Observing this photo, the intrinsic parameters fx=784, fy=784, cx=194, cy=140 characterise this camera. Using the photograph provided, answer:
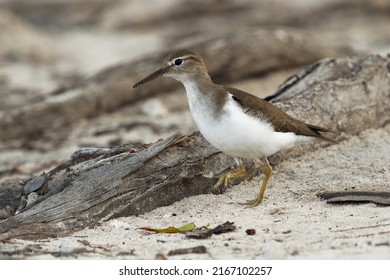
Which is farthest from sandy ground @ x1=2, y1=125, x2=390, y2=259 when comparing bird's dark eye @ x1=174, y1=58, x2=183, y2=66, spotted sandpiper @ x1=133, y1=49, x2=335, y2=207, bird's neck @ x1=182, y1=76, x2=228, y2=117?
bird's dark eye @ x1=174, y1=58, x2=183, y2=66

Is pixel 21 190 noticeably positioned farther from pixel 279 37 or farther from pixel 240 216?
pixel 279 37

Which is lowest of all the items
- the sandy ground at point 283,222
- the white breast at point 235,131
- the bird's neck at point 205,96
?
the sandy ground at point 283,222

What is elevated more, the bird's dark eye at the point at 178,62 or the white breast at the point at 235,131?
the bird's dark eye at the point at 178,62

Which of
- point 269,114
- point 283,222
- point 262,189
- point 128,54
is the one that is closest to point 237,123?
point 269,114

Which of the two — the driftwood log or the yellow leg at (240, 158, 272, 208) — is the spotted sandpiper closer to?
the yellow leg at (240, 158, 272, 208)

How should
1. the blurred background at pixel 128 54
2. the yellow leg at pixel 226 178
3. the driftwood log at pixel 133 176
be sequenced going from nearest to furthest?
1. the driftwood log at pixel 133 176
2. the yellow leg at pixel 226 178
3. the blurred background at pixel 128 54

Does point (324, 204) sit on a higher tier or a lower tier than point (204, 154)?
lower

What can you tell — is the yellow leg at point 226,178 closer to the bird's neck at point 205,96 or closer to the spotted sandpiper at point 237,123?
the spotted sandpiper at point 237,123

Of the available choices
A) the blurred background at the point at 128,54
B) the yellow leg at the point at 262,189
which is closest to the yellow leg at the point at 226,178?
the yellow leg at the point at 262,189

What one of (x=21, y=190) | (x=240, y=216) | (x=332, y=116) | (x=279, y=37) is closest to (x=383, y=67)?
(x=332, y=116)
